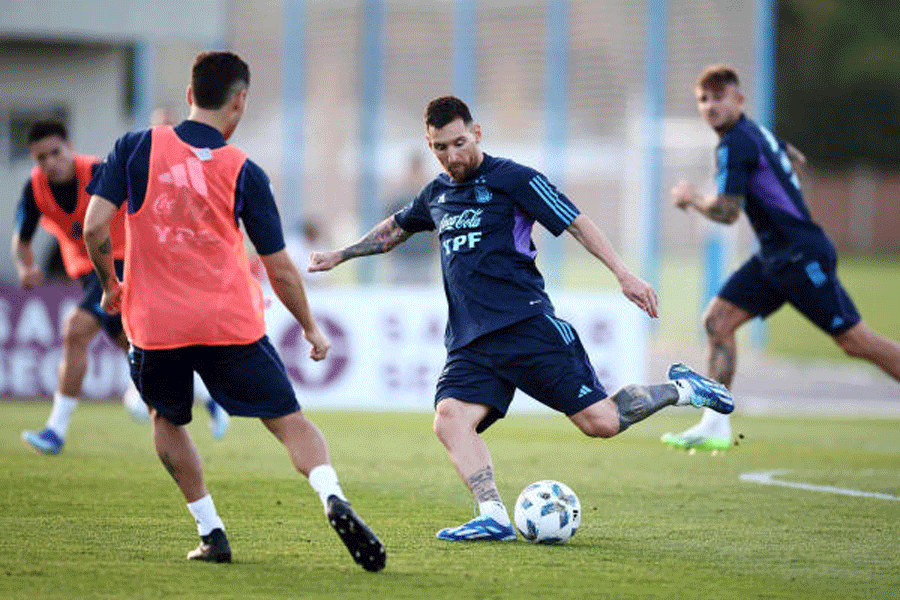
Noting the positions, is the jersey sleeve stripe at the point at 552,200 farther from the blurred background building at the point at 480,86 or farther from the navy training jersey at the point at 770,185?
the blurred background building at the point at 480,86

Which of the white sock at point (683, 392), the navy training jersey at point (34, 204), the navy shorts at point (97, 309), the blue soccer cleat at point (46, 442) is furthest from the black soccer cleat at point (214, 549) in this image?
the navy training jersey at point (34, 204)

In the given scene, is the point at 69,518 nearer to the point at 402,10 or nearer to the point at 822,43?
the point at 402,10

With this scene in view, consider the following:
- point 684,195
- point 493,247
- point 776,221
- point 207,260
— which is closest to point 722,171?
point 776,221

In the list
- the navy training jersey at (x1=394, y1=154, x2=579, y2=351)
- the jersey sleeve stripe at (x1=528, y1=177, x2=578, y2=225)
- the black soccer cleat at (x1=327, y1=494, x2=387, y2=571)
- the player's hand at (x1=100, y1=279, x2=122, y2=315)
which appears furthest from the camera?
the navy training jersey at (x1=394, y1=154, x2=579, y2=351)

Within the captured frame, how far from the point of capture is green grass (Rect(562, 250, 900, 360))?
72.1 ft

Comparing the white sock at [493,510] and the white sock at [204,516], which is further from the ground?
the white sock at [204,516]

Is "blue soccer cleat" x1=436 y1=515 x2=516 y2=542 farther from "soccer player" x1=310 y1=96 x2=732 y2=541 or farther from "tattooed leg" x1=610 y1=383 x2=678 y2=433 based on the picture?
"tattooed leg" x1=610 y1=383 x2=678 y2=433

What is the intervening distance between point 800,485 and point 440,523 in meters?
2.92

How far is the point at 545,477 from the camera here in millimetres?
10344

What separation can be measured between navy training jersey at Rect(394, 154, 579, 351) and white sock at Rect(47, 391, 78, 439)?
4.51m

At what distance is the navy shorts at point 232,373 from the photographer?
659cm

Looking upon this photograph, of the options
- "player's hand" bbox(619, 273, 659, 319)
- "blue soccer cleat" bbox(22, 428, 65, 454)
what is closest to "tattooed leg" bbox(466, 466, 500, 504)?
"player's hand" bbox(619, 273, 659, 319)

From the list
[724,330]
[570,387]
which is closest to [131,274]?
[570,387]

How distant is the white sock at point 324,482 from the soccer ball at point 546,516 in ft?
4.20
